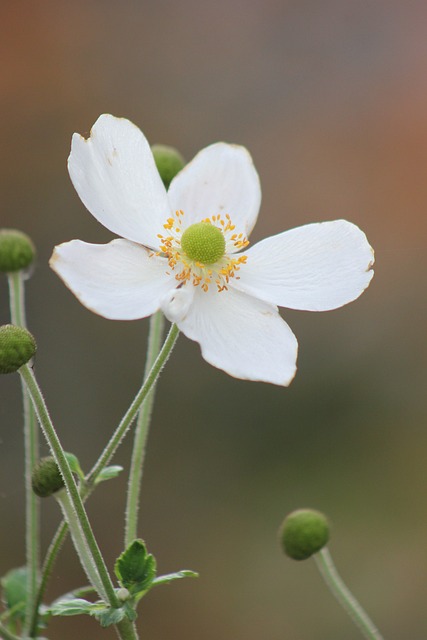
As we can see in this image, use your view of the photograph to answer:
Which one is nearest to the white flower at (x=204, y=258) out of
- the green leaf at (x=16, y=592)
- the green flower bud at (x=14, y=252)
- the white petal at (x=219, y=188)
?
the white petal at (x=219, y=188)

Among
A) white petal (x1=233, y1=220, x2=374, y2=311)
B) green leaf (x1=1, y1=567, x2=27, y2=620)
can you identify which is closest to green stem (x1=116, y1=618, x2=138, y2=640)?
green leaf (x1=1, y1=567, x2=27, y2=620)

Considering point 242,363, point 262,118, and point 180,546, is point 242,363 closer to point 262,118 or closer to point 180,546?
point 180,546

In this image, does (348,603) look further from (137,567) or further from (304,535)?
(137,567)

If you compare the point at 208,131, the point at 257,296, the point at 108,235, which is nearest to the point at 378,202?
the point at 208,131

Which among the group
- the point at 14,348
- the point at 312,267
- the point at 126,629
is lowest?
the point at 126,629

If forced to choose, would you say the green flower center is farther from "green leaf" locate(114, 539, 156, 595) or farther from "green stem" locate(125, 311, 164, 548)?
"green leaf" locate(114, 539, 156, 595)

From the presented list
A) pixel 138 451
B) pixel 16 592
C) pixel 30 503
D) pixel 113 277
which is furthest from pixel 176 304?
pixel 16 592

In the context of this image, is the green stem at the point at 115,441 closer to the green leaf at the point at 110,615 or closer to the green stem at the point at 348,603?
the green leaf at the point at 110,615

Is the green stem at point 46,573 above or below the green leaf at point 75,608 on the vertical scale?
above
